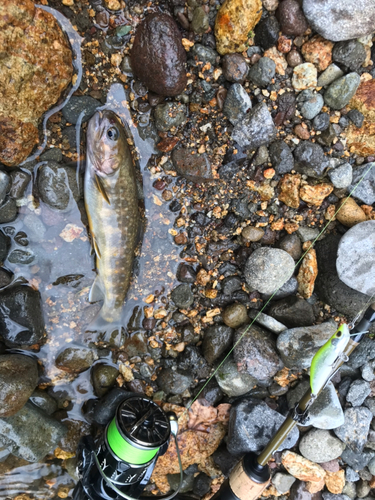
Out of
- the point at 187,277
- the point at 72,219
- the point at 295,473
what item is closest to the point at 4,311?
the point at 72,219

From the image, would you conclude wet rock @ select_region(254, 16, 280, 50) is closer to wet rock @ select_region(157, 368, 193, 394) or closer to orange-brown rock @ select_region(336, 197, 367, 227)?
orange-brown rock @ select_region(336, 197, 367, 227)

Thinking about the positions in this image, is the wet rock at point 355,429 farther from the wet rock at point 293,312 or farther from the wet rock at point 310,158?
the wet rock at point 310,158

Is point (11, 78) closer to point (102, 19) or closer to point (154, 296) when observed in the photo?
point (102, 19)

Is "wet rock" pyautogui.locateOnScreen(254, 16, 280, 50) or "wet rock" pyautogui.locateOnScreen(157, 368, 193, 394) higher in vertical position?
"wet rock" pyautogui.locateOnScreen(254, 16, 280, 50)

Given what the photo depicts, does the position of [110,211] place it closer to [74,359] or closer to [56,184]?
[56,184]

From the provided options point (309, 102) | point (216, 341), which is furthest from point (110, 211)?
point (309, 102)

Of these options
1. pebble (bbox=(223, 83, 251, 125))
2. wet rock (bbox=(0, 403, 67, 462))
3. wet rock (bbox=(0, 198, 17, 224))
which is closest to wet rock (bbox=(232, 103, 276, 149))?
pebble (bbox=(223, 83, 251, 125))

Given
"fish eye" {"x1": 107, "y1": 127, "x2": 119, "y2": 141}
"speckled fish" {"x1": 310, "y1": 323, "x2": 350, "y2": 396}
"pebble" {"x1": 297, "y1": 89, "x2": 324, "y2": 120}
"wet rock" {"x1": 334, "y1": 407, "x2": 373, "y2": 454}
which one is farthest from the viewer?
"wet rock" {"x1": 334, "y1": 407, "x2": 373, "y2": 454}

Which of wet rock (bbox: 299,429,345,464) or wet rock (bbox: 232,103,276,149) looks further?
wet rock (bbox: 299,429,345,464)
